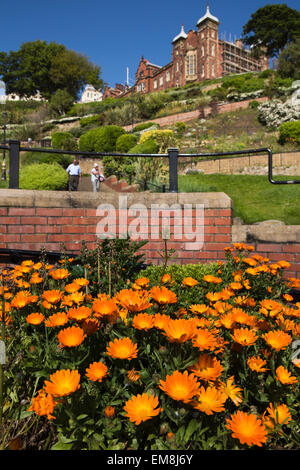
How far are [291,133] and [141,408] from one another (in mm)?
21111

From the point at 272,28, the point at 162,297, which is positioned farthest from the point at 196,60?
the point at 162,297

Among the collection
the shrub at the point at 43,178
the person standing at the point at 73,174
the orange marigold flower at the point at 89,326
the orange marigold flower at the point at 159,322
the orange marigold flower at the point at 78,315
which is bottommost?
the orange marigold flower at the point at 89,326

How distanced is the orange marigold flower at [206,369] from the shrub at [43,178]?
7.76 metres

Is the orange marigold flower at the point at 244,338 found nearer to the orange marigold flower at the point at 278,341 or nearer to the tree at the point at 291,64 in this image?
the orange marigold flower at the point at 278,341

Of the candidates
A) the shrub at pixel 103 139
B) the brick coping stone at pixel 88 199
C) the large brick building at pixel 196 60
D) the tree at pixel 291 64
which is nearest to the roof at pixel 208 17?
the large brick building at pixel 196 60

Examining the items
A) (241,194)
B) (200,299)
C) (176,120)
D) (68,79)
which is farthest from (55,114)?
(200,299)

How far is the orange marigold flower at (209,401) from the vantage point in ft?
2.78

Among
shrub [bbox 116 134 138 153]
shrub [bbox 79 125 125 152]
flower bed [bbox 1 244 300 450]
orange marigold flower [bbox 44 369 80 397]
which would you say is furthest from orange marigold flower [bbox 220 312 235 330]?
shrub [bbox 79 125 125 152]

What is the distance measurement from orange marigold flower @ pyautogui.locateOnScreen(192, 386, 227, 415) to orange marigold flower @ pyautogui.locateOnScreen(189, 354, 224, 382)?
37 millimetres

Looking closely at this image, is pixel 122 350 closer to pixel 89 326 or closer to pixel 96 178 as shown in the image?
pixel 89 326

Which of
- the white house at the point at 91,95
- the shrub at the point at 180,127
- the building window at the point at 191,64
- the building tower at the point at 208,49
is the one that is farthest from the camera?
the white house at the point at 91,95

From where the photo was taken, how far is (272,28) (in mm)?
42875

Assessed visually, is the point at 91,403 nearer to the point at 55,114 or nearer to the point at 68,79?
the point at 55,114

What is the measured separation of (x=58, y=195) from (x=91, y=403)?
2853 mm
